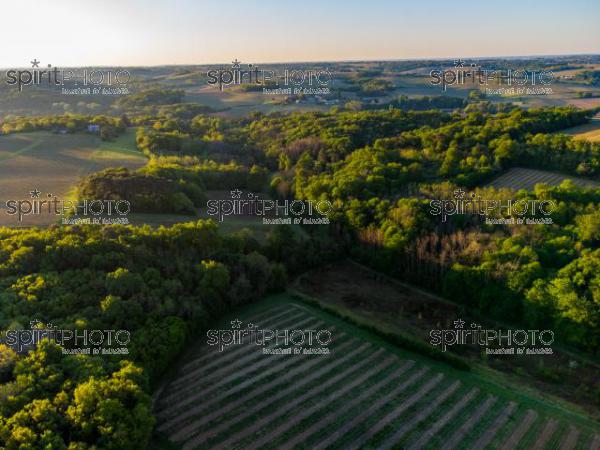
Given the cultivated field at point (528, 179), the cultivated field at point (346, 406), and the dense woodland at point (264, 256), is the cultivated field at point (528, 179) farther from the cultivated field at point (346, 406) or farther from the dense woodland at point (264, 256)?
the cultivated field at point (346, 406)

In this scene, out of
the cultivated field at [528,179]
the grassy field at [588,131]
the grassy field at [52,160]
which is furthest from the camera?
the grassy field at [588,131]

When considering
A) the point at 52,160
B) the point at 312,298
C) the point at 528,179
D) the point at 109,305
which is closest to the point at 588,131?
the point at 528,179

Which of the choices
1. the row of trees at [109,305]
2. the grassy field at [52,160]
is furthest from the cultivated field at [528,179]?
the grassy field at [52,160]

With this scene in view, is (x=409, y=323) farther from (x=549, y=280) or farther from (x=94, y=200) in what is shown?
(x=94, y=200)

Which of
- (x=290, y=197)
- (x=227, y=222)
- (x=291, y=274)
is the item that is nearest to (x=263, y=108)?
(x=290, y=197)

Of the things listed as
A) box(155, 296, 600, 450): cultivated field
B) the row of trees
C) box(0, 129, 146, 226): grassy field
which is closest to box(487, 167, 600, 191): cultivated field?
the row of trees

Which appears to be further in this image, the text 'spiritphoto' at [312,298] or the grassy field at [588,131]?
the grassy field at [588,131]
